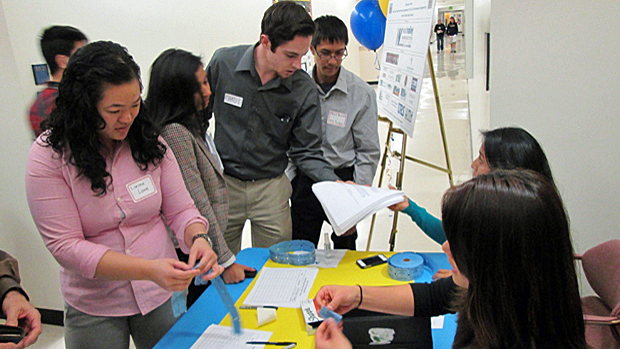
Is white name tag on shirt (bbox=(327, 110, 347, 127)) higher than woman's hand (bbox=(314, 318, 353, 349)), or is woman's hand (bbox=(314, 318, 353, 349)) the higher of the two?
white name tag on shirt (bbox=(327, 110, 347, 127))

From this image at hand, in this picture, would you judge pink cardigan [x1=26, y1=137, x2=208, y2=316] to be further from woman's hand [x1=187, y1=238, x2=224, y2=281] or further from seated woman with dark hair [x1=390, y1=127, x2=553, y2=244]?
seated woman with dark hair [x1=390, y1=127, x2=553, y2=244]

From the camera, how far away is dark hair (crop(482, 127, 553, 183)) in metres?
1.38

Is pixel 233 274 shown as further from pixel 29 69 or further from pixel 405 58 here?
pixel 29 69

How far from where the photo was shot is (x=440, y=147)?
5922 millimetres

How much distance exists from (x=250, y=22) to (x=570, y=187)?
12.8 ft

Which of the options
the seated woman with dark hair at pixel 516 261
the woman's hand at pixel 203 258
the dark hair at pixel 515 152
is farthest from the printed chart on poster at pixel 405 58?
the seated woman with dark hair at pixel 516 261

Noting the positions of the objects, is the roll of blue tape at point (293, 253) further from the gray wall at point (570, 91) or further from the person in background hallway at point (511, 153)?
the gray wall at point (570, 91)

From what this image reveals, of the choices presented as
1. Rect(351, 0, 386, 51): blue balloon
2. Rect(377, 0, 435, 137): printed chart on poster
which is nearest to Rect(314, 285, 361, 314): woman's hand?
Rect(377, 0, 435, 137): printed chart on poster

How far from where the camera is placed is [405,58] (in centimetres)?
234

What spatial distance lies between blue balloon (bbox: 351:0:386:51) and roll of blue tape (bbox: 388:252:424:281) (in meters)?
3.50

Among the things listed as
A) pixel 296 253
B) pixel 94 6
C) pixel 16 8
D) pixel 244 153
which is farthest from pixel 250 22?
pixel 296 253

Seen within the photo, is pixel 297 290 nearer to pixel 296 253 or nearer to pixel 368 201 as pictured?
pixel 296 253

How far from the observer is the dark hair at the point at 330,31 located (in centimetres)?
222

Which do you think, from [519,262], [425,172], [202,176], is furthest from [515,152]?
[425,172]
